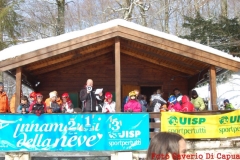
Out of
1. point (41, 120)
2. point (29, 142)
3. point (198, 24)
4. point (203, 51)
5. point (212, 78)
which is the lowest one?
point (29, 142)

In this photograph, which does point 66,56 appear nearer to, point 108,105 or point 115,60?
point 115,60

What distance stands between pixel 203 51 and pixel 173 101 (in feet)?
6.49

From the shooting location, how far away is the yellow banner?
967 centimetres

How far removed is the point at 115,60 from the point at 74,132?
2426 millimetres

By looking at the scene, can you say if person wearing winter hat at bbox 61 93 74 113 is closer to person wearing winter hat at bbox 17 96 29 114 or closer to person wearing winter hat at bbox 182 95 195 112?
person wearing winter hat at bbox 17 96 29 114

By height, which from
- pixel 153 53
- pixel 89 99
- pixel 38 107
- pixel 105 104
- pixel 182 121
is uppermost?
pixel 153 53

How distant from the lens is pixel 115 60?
10016 millimetres

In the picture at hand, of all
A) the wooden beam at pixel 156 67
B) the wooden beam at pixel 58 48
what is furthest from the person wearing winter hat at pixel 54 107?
the wooden beam at pixel 156 67

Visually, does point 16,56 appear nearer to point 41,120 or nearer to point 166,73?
point 41,120

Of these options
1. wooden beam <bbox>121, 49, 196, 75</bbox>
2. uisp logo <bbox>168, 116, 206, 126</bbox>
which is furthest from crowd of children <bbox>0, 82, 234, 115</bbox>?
wooden beam <bbox>121, 49, 196, 75</bbox>

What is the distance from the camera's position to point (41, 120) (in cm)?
938

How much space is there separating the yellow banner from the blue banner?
0.70 meters

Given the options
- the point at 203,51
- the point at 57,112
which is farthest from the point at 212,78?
the point at 57,112

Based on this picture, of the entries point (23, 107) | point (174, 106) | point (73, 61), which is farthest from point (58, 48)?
point (174, 106)
